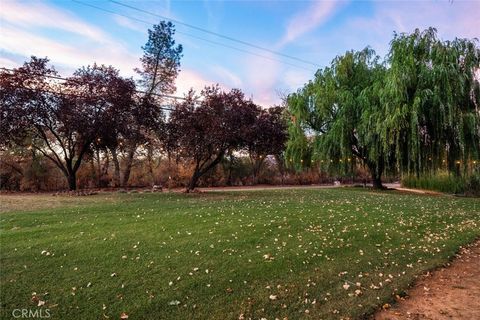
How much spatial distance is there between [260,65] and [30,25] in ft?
39.6

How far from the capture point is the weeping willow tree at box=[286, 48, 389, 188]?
15.5 metres

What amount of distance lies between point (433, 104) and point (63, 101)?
14982mm

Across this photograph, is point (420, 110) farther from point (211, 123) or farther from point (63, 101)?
point (63, 101)

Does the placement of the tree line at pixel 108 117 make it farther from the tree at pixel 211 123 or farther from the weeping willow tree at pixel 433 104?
the weeping willow tree at pixel 433 104

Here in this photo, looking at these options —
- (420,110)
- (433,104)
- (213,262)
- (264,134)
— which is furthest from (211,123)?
(213,262)

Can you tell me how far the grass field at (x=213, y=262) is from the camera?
3.59 meters

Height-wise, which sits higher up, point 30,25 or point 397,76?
point 30,25

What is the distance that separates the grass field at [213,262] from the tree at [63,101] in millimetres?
6235

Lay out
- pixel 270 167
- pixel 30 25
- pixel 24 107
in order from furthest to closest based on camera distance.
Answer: pixel 270 167 → pixel 24 107 → pixel 30 25

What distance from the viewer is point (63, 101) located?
45.1 ft

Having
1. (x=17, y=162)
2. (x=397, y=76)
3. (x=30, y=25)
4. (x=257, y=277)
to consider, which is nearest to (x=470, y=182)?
(x=397, y=76)

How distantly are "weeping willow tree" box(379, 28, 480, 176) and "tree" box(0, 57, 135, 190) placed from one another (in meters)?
11.4

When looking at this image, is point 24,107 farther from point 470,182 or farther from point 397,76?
point 470,182

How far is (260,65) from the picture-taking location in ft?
65.4
